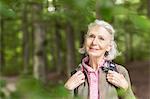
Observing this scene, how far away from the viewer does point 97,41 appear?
2.65 metres

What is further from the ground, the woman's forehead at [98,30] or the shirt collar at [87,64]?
the woman's forehead at [98,30]

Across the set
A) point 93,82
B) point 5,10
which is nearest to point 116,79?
point 93,82

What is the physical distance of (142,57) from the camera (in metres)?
32.9

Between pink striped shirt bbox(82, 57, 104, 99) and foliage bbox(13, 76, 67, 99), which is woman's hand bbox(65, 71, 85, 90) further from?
foliage bbox(13, 76, 67, 99)

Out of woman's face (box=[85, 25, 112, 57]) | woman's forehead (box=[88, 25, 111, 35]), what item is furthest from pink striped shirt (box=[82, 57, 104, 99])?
woman's forehead (box=[88, 25, 111, 35])

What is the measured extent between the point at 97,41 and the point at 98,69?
0.26 metres

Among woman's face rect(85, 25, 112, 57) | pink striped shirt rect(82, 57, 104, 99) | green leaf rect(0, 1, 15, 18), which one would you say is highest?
green leaf rect(0, 1, 15, 18)

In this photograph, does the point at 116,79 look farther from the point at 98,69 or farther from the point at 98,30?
the point at 98,30

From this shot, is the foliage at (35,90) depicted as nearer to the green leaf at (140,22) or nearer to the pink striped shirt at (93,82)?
the green leaf at (140,22)

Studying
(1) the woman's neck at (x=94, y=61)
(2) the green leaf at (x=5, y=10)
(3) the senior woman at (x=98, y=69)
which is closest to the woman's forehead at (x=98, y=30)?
(3) the senior woman at (x=98, y=69)

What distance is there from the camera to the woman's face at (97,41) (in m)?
2.64

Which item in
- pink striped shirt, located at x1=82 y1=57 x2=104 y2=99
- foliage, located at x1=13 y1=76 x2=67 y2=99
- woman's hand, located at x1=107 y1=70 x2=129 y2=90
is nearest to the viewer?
foliage, located at x1=13 y1=76 x2=67 y2=99

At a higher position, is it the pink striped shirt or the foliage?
the foliage

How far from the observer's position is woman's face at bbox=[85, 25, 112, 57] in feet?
8.67
